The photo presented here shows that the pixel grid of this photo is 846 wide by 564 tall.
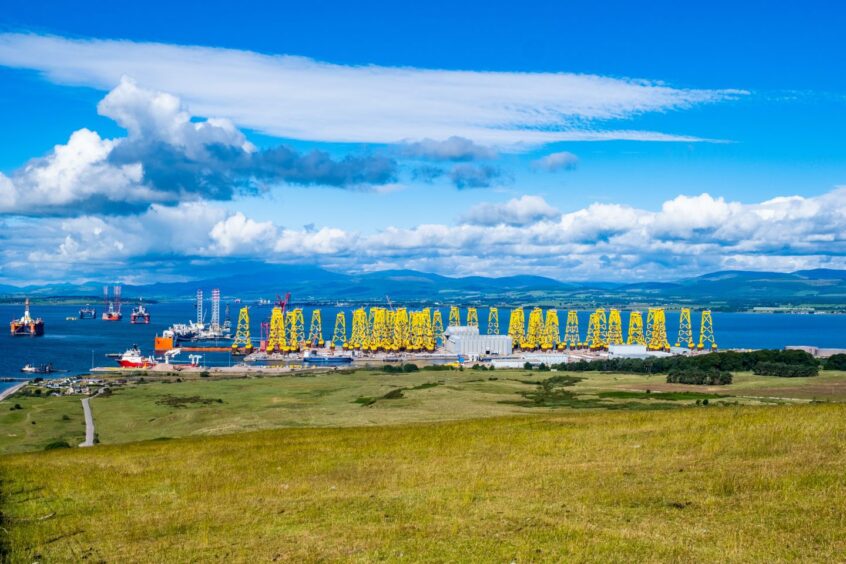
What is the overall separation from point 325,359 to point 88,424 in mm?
101263

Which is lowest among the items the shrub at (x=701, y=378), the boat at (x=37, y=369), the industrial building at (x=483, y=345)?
the boat at (x=37, y=369)

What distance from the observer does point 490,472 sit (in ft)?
65.7

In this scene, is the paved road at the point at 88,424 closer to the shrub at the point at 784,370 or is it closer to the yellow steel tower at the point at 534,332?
the shrub at the point at 784,370

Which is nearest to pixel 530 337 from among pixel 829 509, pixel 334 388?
pixel 334 388

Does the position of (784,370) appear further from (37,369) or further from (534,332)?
(37,369)

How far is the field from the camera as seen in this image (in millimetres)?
13391

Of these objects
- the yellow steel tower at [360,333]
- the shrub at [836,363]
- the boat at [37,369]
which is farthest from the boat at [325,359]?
the shrub at [836,363]

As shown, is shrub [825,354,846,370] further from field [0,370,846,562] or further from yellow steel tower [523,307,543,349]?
yellow steel tower [523,307,543,349]

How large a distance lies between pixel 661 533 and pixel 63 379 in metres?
125

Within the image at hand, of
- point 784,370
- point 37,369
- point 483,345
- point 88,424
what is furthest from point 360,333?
point 88,424

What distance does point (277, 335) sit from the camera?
194 m

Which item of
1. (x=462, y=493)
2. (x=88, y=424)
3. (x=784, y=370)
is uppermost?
(x=462, y=493)

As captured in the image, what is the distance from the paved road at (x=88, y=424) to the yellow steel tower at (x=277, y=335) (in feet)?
295

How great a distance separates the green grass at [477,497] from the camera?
13297mm
